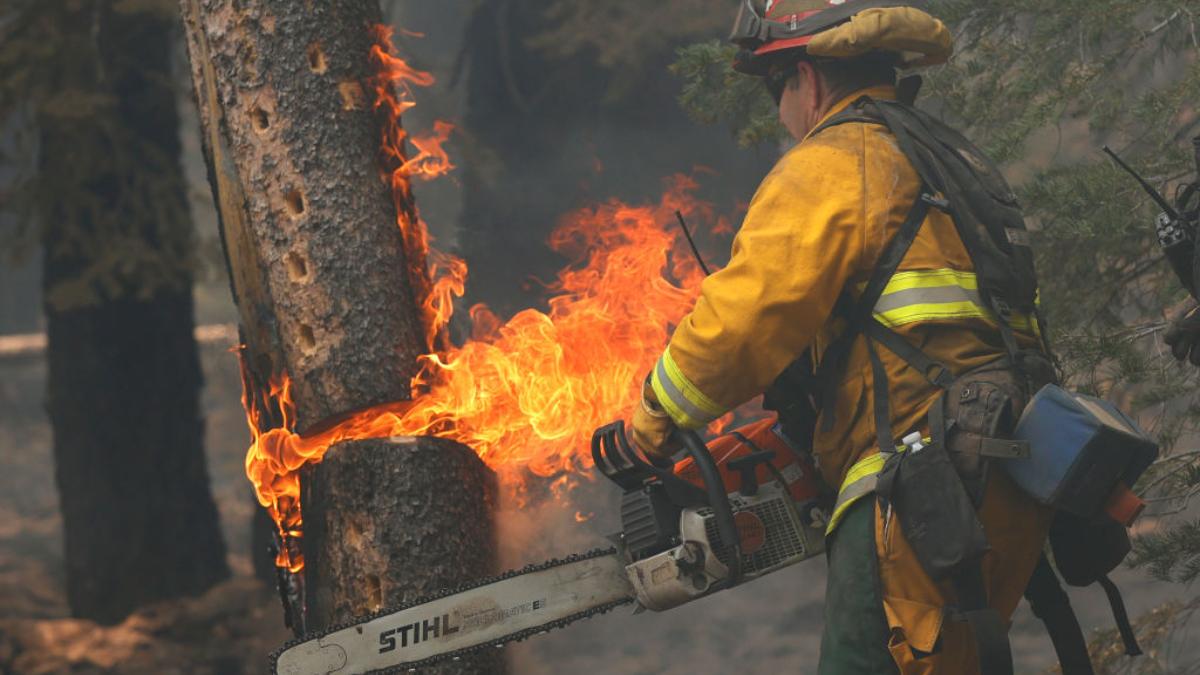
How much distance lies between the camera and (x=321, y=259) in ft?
13.4

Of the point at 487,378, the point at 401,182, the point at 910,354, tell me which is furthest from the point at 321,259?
the point at 910,354

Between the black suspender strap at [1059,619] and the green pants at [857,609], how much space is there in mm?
619

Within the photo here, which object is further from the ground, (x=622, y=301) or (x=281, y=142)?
(x=281, y=142)

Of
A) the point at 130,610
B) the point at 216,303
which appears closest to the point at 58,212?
the point at 130,610

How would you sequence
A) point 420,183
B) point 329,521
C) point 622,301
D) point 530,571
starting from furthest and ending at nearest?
point 420,183
point 622,301
point 329,521
point 530,571

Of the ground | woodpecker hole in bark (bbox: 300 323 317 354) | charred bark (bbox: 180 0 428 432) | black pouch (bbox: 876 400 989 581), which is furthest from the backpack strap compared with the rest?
the ground

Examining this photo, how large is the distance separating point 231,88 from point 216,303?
2162 centimetres

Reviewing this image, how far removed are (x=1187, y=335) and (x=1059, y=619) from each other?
0.95m

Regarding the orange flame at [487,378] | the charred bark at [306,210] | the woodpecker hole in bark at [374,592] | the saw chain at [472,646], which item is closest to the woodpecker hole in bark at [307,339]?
the charred bark at [306,210]

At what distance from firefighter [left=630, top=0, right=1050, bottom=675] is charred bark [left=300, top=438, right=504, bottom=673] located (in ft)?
2.82

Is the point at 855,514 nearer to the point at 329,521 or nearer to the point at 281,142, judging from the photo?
the point at 329,521

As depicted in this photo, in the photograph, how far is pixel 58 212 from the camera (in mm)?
8984

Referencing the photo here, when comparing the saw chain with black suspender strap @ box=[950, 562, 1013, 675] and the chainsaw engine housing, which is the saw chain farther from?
black suspender strap @ box=[950, 562, 1013, 675]

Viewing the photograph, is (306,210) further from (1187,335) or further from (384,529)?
(1187,335)
